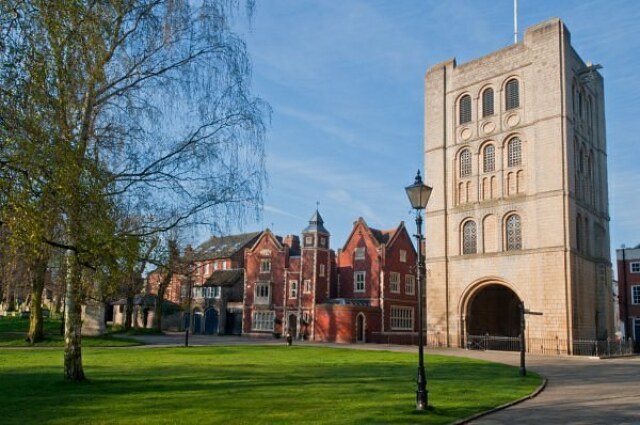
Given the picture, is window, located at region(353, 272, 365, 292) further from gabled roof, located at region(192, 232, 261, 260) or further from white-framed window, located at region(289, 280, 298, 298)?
gabled roof, located at region(192, 232, 261, 260)

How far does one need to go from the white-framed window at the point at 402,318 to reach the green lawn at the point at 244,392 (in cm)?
3138

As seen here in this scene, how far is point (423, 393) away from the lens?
12430mm

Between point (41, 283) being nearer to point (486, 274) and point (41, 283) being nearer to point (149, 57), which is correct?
point (149, 57)

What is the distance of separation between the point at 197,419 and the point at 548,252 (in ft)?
113

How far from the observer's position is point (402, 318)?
56.7 meters

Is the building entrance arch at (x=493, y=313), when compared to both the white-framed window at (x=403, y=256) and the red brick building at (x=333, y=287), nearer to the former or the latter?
the red brick building at (x=333, y=287)

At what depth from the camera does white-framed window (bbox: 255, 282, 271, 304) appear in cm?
5984

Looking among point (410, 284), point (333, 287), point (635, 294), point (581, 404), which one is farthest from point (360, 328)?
point (581, 404)

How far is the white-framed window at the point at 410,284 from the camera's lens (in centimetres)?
5800

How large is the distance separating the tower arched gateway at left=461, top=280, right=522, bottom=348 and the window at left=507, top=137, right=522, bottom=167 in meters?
9.06

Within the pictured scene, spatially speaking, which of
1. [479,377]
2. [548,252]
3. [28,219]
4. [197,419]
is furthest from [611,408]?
[548,252]

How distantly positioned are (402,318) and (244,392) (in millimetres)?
43397

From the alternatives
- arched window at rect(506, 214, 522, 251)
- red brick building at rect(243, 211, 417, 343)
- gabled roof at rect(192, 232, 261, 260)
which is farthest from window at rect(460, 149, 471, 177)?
gabled roof at rect(192, 232, 261, 260)

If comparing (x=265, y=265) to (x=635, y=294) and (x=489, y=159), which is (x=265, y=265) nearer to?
(x=489, y=159)
